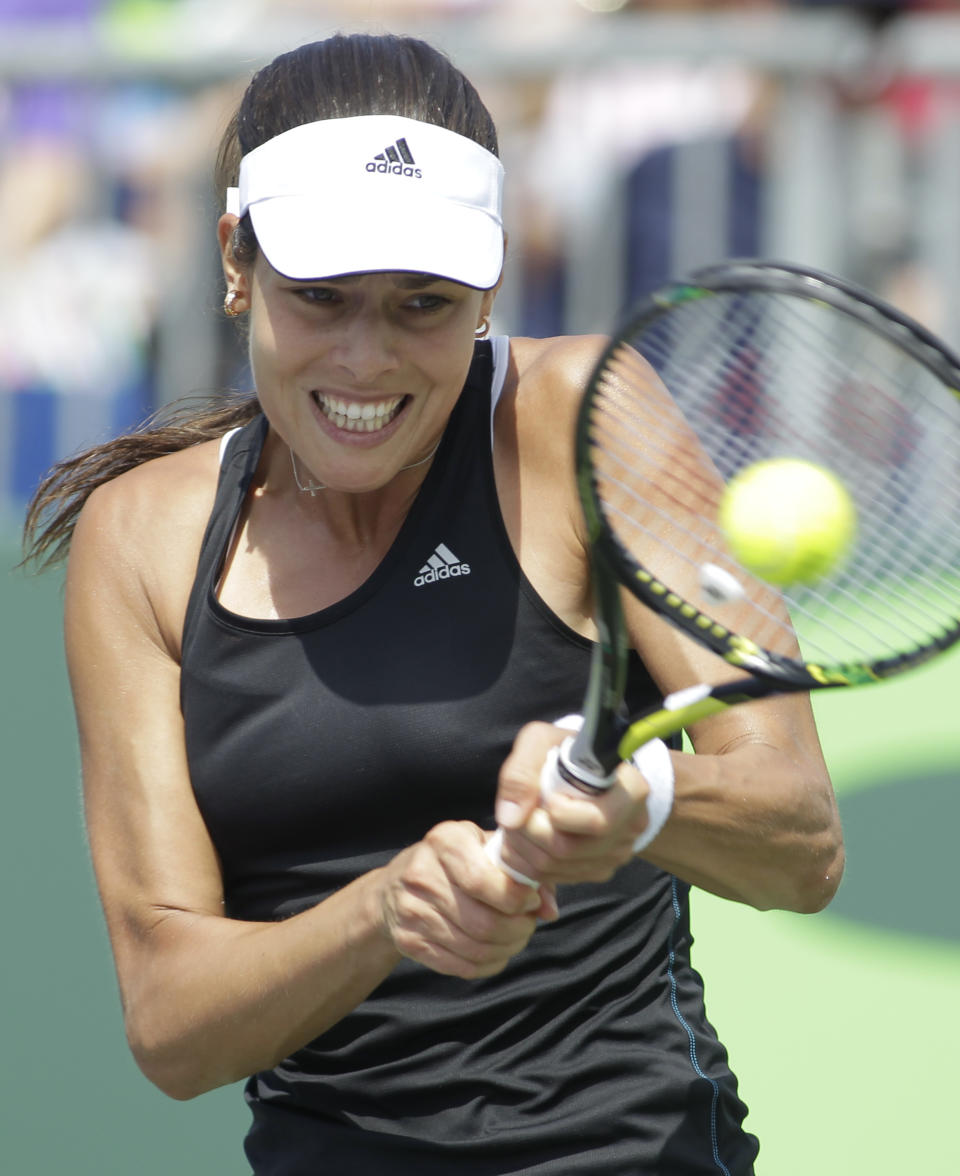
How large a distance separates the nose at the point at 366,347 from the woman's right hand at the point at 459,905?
53 cm

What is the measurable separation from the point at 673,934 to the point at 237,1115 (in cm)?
128

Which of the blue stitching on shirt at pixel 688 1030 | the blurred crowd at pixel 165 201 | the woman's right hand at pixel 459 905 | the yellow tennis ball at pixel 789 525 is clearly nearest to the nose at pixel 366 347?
the yellow tennis ball at pixel 789 525

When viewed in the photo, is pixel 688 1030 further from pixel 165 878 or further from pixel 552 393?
pixel 552 393

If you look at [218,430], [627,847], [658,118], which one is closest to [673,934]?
[627,847]

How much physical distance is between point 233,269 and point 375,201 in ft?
0.95

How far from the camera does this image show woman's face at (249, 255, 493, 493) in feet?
6.12

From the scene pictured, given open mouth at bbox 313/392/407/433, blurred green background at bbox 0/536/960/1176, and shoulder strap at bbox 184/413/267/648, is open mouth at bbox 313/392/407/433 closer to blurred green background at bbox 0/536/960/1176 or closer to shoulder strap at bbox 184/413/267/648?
shoulder strap at bbox 184/413/267/648

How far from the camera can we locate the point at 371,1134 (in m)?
1.99

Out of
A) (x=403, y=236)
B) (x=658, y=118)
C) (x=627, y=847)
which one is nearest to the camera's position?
(x=627, y=847)

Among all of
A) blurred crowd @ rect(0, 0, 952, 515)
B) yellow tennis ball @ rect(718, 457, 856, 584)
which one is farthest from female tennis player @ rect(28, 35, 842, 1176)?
blurred crowd @ rect(0, 0, 952, 515)

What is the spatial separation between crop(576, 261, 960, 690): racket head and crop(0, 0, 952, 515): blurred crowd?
2022mm

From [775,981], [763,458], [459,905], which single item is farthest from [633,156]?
[459,905]

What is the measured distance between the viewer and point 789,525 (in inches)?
63.1

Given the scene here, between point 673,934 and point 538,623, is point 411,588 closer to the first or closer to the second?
point 538,623
